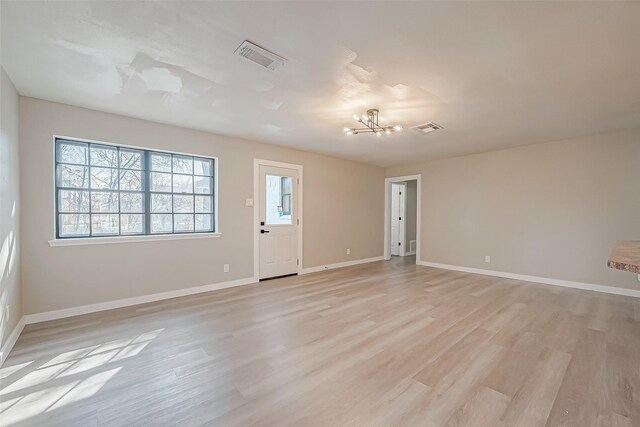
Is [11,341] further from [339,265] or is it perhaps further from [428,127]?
[428,127]

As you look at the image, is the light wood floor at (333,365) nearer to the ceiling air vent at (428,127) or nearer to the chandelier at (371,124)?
the chandelier at (371,124)

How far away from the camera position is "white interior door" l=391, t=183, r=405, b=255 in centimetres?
794

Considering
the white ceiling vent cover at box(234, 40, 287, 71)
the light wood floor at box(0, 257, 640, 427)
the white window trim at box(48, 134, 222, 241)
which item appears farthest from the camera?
the white window trim at box(48, 134, 222, 241)

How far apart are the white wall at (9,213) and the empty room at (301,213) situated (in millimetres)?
43

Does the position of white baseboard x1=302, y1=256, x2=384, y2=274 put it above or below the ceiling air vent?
below

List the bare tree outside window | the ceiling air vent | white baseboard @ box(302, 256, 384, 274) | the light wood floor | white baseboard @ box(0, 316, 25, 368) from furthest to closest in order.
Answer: white baseboard @ box(302, 256, 384, 274)
the ceiling air vent
the bare tree outside window
white baseboard @ box(0, 316, 25, 368)
the light wood floor

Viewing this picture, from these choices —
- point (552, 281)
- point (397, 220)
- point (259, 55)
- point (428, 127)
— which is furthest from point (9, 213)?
point (397, 220)

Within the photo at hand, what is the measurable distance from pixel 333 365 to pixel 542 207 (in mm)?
4846

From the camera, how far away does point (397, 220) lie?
8070mm

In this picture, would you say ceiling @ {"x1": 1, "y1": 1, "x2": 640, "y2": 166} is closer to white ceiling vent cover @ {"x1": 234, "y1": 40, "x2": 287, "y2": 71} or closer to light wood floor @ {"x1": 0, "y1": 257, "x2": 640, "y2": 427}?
white ceiling vent cover @ {"x1": 234, "y1": 40, "x2": 287, "y2": 71}

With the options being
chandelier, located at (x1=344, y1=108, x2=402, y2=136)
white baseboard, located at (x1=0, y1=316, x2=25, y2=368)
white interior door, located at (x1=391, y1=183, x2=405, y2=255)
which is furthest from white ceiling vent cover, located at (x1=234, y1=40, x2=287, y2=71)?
white interior door, located at (x1=391, y1=183, x2=405, y2=255)

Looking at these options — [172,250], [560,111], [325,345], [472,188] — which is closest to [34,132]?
[172,250]

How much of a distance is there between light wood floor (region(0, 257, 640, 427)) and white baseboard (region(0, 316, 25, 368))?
6 centimetres

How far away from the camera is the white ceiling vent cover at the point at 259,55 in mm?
2051
